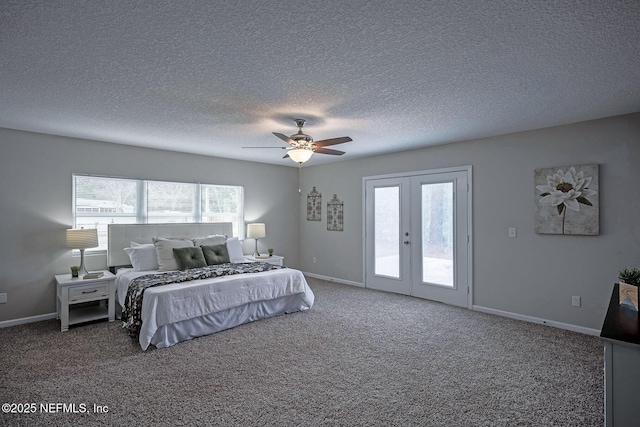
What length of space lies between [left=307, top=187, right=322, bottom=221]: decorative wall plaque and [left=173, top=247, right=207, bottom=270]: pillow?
9.30 feet

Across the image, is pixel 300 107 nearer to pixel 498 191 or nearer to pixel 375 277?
pixel 498 191

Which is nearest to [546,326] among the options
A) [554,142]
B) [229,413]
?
[554,142]

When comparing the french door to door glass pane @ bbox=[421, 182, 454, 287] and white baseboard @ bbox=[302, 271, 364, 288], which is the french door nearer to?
door glass pane @ bbox=[421, 182, 454, 287]

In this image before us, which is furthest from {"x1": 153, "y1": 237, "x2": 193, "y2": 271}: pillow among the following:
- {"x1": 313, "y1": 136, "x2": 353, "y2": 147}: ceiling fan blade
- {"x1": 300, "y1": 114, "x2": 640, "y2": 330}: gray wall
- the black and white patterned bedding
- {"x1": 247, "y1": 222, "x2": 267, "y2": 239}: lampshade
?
{"x1": 300, "y1": 114, "x2": 640, "y2": 330}: gray wall

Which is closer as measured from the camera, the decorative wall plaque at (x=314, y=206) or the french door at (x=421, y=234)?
the french door at (x=421, y=234)

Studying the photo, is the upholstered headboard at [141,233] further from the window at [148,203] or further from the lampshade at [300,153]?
the lampshade at [300,153]

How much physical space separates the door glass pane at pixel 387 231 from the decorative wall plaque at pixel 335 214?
782 mm

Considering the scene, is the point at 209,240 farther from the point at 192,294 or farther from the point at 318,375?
→ the point at 318,375

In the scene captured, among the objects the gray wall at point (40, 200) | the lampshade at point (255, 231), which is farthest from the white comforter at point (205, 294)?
the lampshade at point (255, 231)

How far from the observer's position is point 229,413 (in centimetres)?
235

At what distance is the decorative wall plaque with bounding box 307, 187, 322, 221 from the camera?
6.98 metres

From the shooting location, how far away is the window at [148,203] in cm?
475

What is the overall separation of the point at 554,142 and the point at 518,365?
264cm

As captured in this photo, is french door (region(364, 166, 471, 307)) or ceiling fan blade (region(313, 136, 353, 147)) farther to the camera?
french door (region(364, 166, 471, 307))
